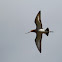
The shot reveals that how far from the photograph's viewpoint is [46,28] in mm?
58656

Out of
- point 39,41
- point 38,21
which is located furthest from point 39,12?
point 39,41

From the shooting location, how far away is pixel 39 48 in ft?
201

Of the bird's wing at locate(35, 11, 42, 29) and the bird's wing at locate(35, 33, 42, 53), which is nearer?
the bird's wing at locate(35, 11, 42, 29)

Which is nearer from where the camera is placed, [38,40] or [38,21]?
[38,21]

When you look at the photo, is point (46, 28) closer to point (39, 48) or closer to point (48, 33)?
point (48, 33)

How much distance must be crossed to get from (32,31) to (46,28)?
9.23 ft

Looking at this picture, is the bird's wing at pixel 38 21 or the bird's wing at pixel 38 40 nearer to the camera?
the bird's wing at pixel 38 21

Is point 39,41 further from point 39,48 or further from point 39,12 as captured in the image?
point 39,12

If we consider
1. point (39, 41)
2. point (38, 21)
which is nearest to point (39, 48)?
point (39, 41)

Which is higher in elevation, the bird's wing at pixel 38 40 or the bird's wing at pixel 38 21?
the bird's wing at pixel 38 21

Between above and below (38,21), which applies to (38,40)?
below

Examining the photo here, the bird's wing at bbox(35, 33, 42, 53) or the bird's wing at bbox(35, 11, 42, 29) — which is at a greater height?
the bird's wing at bbox(35, 11, 42, 29)

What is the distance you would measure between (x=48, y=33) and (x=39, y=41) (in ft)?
12.3

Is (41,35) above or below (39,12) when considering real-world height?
below
